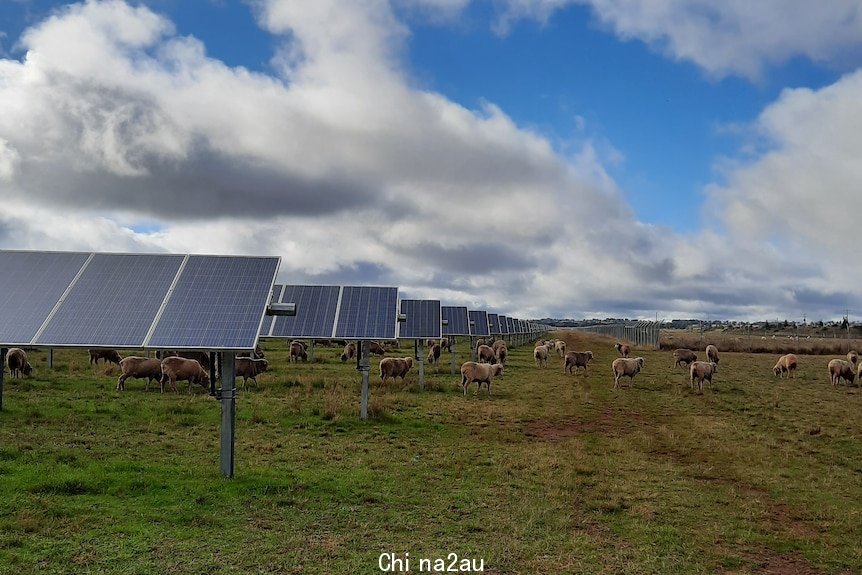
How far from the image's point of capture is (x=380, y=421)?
1653 centimetres

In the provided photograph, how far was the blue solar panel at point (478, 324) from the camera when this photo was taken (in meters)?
37.4

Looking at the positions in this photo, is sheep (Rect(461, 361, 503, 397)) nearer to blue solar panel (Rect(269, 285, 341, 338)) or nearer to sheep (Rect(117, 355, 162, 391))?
blue solar panel (Rect(269, 285, 341, 338))

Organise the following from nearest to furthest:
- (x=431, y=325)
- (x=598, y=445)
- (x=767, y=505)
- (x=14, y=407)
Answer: (x=767, y=505) < (x=598, y=445) < (x=14, y=407) < (x=431, y=325)

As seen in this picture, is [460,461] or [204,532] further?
[460,461]

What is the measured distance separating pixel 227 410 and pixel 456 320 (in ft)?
86.3

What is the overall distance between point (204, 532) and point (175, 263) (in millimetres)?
5897

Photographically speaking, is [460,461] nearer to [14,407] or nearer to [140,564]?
[140,564]

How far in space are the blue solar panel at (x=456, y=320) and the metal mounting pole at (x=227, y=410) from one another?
2256 cm

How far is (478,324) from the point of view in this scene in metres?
40.5

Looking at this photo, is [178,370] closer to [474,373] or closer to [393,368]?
[393,368]

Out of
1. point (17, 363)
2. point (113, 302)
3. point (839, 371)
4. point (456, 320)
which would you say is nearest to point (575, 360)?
point (456, 320)

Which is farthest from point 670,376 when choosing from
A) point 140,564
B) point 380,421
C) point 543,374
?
point 140,564

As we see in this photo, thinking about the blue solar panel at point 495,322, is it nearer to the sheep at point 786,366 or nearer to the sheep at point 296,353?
the sheep at point 296,353

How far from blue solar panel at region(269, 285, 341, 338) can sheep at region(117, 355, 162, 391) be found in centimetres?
476
